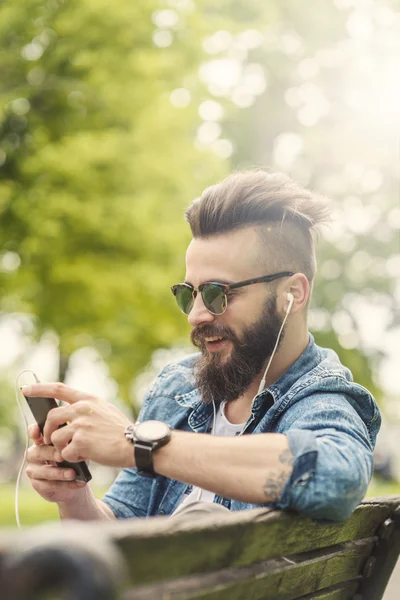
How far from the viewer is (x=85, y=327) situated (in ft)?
34.4

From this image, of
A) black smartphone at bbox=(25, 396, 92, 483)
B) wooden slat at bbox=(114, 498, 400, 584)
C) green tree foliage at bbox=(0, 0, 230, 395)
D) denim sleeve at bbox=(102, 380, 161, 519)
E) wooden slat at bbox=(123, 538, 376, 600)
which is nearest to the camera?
wooden slat at bbox=(114, 498, 400, 584)

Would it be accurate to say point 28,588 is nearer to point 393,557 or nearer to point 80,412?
point 80,412

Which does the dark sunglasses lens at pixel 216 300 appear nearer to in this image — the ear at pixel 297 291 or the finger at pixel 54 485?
the ear at pixel 297 291

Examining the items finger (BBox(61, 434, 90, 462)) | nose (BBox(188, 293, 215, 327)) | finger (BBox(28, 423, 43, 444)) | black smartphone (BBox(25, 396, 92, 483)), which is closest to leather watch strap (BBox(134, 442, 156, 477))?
finger (BBox(61, 434, 90, 462))

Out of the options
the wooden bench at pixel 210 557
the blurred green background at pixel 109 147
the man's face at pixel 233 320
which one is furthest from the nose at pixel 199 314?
the blurred green background at pixel 109 147

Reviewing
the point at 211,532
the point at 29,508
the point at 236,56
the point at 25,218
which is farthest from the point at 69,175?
the point at 211,532

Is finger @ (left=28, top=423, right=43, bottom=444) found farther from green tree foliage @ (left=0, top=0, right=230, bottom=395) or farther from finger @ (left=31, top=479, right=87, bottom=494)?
green tree foliage @ (left=0, top=0, right=230, bottom=395)

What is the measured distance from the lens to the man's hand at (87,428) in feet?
7.15

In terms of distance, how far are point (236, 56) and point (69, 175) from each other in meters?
5.08

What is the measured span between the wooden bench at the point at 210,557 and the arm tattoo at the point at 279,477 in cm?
11

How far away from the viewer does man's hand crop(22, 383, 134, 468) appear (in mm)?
2180

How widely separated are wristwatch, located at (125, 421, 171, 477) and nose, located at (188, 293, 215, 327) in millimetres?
828

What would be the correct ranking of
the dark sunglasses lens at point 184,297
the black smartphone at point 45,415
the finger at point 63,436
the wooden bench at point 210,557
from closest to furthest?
the wooden bench at point 210,557 < the finger at point 63,436 < the black smartphone at point 45,415 < the dark sunglasses lens at point 184,297

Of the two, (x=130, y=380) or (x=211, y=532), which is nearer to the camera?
(x=211, y=532)
